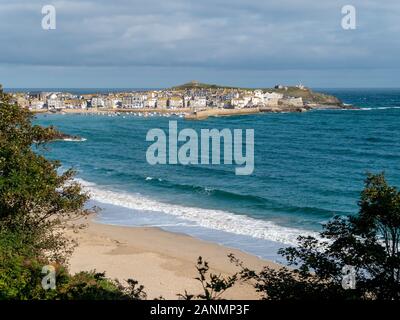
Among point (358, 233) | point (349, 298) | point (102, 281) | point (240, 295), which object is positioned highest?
point (358, 233)

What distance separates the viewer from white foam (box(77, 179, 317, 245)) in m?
27.5

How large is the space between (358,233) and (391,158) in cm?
4526

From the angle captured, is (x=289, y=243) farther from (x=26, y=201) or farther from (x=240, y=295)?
(x=26, y=201)

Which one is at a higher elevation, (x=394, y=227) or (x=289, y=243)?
(x=394, y=227)

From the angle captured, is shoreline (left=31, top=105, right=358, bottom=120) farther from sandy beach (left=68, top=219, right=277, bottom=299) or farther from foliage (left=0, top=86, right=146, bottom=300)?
foliage (left=0, top=86, right=146, bottom=300)

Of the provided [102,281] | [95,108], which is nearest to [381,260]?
[102,281]

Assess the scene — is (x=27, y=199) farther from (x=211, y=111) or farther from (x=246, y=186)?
(x=211, y=111)

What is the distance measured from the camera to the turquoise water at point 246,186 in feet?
97.5

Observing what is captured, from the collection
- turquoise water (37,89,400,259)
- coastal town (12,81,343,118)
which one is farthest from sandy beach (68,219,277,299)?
coastal town (12,81,343,118)

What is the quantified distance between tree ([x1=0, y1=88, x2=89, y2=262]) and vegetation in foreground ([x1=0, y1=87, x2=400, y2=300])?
26 mm

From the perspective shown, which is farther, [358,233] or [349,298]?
[358,233]

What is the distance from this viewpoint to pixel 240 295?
18781 millimetres

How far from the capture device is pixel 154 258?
24.1m

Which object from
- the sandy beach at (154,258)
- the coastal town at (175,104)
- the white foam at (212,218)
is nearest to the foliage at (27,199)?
the sandy beach at (154,258)
